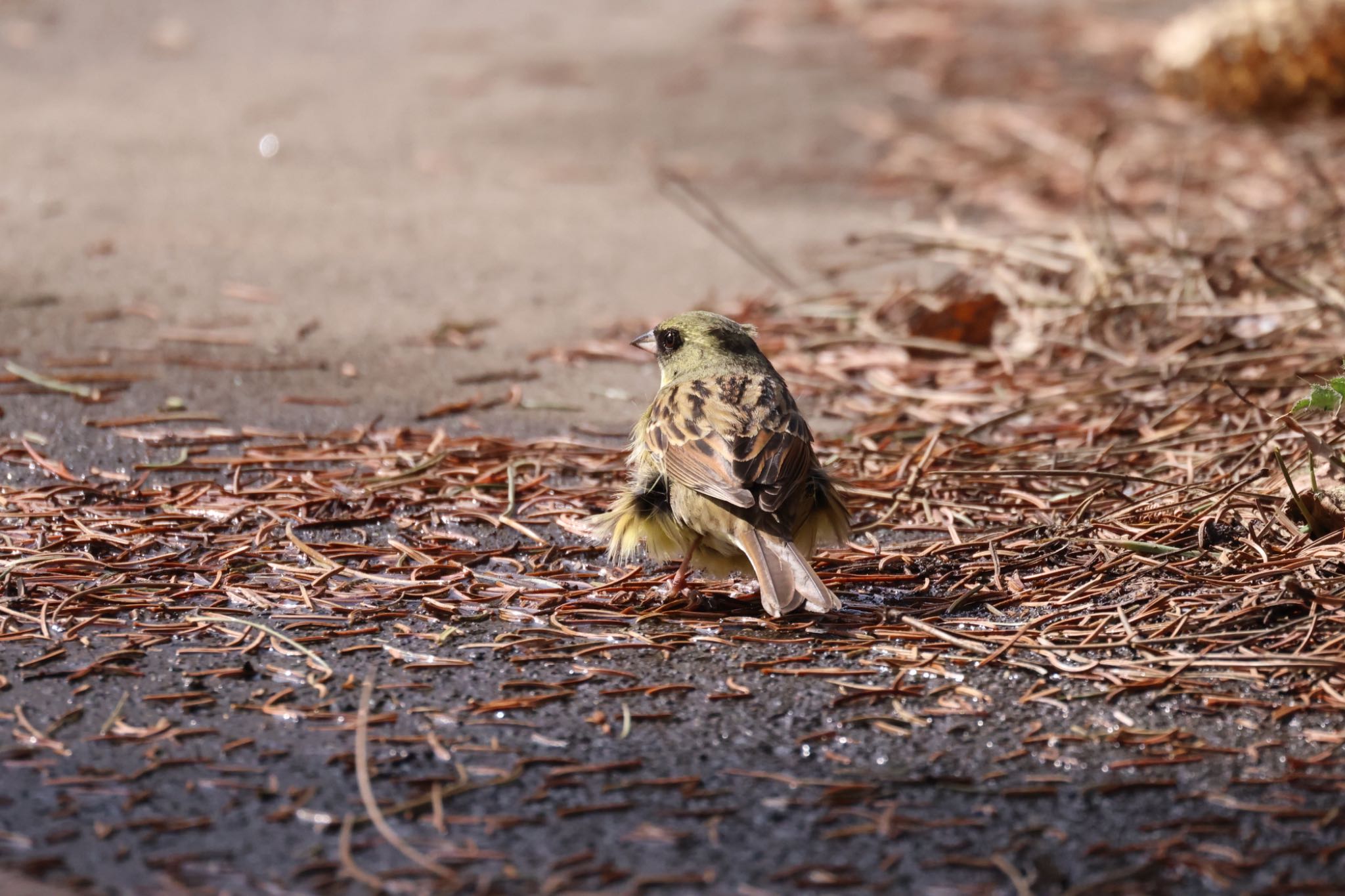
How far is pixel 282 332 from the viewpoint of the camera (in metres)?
6.91

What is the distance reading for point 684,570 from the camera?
426 cm

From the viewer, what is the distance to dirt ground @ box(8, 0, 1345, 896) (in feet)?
9.45

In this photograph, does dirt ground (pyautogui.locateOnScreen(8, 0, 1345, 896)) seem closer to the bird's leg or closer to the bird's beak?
the bird's leg

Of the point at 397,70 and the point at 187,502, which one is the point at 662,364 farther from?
the point at 397,70

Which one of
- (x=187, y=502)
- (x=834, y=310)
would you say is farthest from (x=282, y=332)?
(x=834, y=310)

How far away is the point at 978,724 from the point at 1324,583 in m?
1.20

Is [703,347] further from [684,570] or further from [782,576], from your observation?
[782,576]

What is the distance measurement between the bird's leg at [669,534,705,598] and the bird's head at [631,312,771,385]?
2.50ft

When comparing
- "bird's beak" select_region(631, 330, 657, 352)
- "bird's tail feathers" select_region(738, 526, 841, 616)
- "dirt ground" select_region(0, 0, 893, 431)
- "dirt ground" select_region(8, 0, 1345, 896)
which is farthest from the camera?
"dirt ground" select_region(0, 0, 893, 431)

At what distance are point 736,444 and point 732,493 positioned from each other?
0.21 metres

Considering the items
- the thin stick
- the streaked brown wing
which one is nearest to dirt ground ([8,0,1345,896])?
the thin stick

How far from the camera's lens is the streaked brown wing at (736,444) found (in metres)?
4.02

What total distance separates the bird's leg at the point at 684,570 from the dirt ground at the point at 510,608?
10 cm

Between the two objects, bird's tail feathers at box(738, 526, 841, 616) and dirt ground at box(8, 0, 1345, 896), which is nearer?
dirt ground at box(8, 0, 1345, 896)
